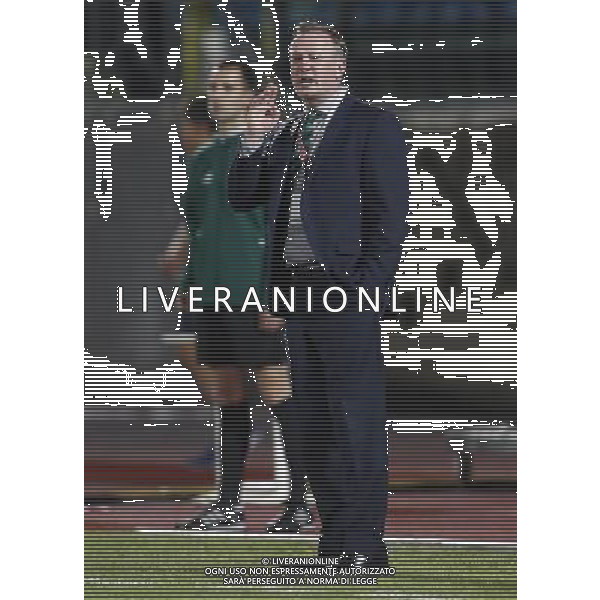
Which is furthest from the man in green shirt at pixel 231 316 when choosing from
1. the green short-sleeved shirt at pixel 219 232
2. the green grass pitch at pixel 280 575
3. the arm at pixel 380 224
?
the arm at pixel 380 224

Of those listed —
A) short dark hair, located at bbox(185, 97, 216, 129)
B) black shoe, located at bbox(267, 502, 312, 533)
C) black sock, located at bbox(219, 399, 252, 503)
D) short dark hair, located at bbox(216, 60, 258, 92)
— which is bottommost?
black shoe, located at bbox(267, 502, 312, 533)

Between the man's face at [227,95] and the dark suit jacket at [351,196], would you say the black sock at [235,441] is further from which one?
the man's face at [227,95]

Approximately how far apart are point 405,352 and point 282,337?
0.57 metres

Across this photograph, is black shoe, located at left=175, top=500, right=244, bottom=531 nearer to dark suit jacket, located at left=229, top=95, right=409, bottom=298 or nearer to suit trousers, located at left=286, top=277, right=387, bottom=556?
suit trousers, located at left=286, top=277, right=387, bottom=556

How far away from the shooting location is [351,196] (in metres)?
5.74

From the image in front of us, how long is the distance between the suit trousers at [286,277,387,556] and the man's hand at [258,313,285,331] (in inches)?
1.5

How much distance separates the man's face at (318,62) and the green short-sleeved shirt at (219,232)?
1.45ft

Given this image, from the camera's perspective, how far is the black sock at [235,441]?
578 cm

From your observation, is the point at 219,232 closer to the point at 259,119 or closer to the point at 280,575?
the point at 259,119

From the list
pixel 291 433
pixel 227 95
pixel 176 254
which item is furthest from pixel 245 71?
pixel 291 433

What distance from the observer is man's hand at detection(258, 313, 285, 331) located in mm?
5762

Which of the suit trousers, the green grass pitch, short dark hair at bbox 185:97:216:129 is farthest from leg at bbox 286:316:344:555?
short dark hair at bbox 185:97:216:129

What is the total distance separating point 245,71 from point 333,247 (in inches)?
36.0

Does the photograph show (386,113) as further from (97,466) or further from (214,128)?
(97,466)
